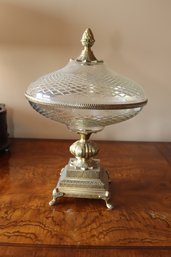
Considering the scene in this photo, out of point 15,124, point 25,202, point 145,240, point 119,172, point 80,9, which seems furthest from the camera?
point 15,124

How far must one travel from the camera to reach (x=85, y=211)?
0.61 meters

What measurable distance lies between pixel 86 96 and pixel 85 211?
24 centimetres

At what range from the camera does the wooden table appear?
1.63 feet

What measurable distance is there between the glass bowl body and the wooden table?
18 cm

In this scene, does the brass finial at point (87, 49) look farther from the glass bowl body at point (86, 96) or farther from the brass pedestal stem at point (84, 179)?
the brass pedestal stem at point (84, 179)

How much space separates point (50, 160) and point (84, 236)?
14.1 inches

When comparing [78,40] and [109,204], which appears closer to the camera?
[109,204]

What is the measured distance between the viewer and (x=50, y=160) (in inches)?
33.4

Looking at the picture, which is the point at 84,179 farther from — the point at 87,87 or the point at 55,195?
the point at 87,87

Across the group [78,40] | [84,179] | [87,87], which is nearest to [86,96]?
[87,87]

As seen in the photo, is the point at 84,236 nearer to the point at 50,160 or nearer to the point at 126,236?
the point at 126,236

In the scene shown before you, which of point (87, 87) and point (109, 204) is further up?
point (87, 87)

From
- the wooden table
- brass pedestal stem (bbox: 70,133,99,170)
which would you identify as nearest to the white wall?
the wooden table

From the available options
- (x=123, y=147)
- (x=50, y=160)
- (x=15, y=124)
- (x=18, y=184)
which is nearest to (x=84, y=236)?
(x=18, y=184)
